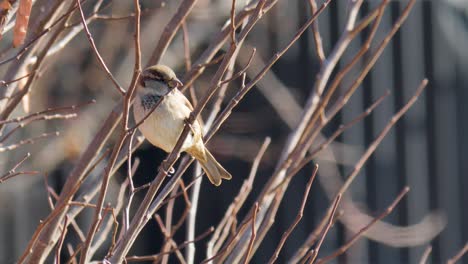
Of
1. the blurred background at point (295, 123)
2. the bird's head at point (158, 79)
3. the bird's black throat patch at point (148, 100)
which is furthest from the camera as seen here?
the blurred background at point (295, 123)

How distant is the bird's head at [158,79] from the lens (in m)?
3.33

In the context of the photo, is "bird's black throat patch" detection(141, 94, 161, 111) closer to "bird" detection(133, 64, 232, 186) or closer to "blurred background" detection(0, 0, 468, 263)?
"bird" detection(133, 64, 232, 186)

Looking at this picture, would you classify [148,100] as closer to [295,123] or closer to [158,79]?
[158,79]

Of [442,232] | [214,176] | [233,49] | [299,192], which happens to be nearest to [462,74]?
[442,232]

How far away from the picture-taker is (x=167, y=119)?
340cm

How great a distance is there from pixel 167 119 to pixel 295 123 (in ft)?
8.87

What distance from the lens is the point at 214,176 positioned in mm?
3428

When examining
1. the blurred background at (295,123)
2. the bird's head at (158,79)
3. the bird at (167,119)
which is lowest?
the blurred background at (295,123)

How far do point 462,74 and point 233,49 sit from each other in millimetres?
5796

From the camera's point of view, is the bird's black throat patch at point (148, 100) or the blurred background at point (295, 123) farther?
the blurred background at point (295, 123)

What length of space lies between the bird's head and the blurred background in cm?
255

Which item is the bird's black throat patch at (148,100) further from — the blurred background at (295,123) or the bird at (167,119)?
the blurred background at (295,123)

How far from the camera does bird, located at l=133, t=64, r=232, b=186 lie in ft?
11.1

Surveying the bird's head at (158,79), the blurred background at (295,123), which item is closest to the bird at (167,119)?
the bird's head at (158,79)
